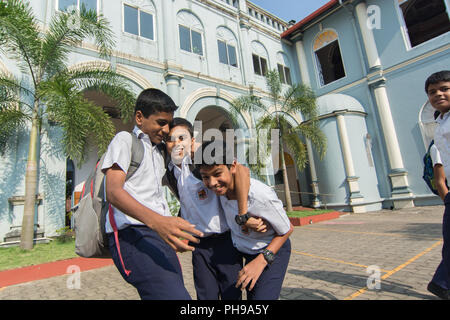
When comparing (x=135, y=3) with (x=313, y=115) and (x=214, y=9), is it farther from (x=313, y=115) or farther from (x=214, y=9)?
(x=313, y=115)

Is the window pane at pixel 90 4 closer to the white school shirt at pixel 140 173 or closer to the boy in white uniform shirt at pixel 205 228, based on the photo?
the boy in white uniform shirt at pixel 205 228

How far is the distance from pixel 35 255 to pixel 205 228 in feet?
19.5

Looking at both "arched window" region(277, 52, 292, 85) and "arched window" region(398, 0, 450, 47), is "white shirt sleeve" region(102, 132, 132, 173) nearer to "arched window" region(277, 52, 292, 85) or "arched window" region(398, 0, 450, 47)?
"arched window" region(398, 0, 450, 47)

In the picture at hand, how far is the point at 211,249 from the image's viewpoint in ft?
6.34

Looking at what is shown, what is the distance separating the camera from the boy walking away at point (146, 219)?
4.12 ft

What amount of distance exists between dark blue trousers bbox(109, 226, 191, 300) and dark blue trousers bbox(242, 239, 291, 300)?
1.61 feet

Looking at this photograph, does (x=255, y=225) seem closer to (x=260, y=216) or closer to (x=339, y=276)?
(x=260, y=216)

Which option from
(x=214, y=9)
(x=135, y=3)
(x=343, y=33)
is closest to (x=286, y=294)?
(x=135, y=3)

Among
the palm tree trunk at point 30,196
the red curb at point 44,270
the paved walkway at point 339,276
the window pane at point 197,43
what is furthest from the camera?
the window pane at point 197,43

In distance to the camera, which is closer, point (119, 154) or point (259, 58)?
point (119, 154)

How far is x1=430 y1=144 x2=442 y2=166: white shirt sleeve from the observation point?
243 cm

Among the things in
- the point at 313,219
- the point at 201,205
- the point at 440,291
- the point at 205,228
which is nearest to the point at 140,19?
the point at 313,219

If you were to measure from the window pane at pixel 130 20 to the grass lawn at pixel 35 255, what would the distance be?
28.8ft

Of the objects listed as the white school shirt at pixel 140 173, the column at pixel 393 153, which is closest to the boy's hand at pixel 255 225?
the white school shirt at pixel 140 173
